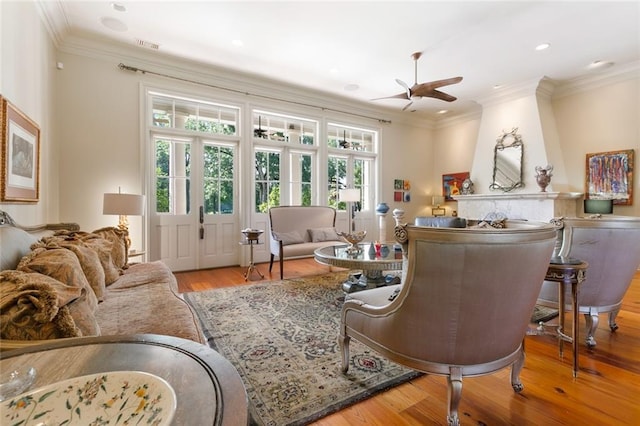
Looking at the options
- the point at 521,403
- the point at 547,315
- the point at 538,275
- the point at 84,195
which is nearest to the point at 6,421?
the point at 538,275

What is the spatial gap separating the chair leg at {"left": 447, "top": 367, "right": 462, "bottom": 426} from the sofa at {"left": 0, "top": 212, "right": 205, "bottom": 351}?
1205 millimetres

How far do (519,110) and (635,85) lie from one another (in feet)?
5.04

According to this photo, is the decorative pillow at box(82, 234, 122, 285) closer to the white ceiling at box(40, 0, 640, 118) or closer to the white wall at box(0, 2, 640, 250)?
the white wall at box(0, 2, 640, 250)

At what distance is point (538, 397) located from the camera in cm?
163

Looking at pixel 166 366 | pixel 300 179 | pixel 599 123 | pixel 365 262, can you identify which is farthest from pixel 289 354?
pixel 599 123

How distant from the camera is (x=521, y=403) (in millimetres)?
1588

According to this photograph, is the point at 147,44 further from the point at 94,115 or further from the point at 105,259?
the point at 105,259

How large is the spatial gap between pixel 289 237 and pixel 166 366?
3.95 m

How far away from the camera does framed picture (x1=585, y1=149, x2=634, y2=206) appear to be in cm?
474

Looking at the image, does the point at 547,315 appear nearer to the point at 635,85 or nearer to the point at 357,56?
the point at 357,56

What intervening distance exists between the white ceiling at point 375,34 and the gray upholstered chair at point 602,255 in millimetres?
2647

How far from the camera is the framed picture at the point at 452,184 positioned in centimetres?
712

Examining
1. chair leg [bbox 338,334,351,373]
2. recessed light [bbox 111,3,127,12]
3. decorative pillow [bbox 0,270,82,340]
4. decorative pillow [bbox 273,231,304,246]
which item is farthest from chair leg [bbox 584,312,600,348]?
recessed light [bbox 111,3,127,12]

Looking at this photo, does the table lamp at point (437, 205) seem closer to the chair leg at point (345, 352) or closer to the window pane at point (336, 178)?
the window pane at point (336, 178)
